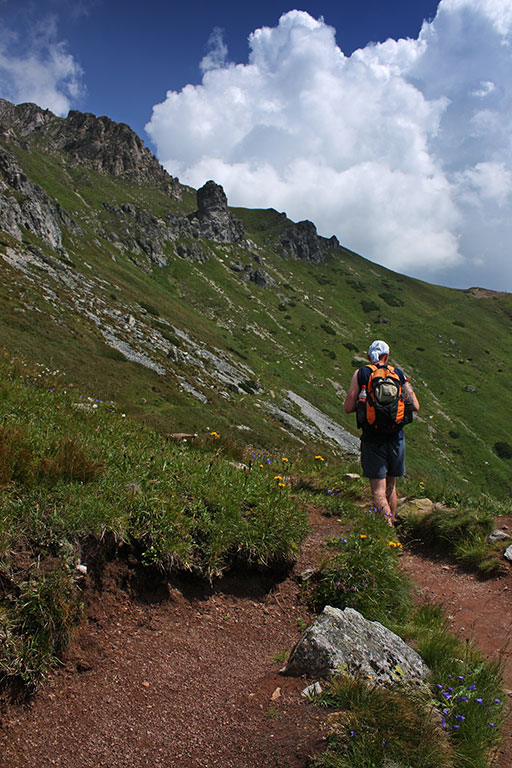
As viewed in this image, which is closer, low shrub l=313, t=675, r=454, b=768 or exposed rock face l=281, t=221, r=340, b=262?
low shrub l=313, t=675, r=454, b=768

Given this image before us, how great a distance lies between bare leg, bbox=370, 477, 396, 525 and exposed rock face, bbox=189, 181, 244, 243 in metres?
132

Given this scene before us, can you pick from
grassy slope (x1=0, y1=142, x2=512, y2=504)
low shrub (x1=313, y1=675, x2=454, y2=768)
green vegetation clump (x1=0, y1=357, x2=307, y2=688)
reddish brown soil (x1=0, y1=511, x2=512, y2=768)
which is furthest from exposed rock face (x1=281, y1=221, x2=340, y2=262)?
low shrub (x1=313, y1=675, x2=454, y2=768)

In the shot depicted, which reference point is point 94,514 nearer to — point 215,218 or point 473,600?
point 473,600

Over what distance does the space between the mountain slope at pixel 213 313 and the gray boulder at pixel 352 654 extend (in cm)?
744

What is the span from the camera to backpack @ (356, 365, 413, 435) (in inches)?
256

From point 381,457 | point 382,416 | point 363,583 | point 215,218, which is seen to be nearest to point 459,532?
point 381,457

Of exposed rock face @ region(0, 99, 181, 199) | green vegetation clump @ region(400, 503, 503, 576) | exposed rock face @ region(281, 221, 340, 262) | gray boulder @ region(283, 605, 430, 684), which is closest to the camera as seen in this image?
gray boulder @ region(283, 605, 430, 684)

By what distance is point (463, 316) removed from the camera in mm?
132250

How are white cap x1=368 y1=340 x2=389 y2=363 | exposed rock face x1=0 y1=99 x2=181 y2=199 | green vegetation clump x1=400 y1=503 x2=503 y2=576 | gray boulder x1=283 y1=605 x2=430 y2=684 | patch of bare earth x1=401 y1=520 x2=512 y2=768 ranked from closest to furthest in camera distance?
gray boulder x1=283 y1=605 x2=430 y2=684, patch of bare earth x1=401 y1=520 x2=512 y2=768, green vegetation clump x1=400 y1=503 x2=503 y2=576, white cap x1=368 y1=340 x2=389 y2=363, exposed rock face x1=0 y1=99 x2=181 y2=199

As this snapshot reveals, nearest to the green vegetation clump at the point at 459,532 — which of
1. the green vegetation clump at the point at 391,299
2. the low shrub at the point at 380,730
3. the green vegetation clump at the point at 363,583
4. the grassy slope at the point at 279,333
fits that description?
the green vegetation clump at the point at 363,583

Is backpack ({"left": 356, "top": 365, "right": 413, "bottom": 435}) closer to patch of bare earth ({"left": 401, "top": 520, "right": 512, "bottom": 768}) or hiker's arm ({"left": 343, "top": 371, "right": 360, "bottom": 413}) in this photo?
hiker's arm ({"left": 343, "top": 371, "right": 360, "bottom": 413})

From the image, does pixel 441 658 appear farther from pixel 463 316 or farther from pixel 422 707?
pixel 463 316

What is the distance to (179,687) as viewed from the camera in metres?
3.13

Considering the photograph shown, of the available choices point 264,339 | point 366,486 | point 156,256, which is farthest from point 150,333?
point 156,256
